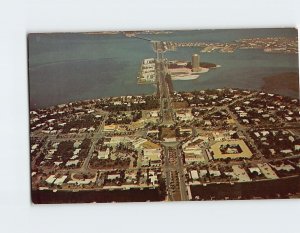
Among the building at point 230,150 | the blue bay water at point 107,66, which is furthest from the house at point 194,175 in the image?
the blue bay water at point 107,66

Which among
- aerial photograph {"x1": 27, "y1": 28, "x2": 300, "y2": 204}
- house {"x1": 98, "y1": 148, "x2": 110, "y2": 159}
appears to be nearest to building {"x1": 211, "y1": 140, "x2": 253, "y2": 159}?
aerial photograph {"x1": 27, "y1": 28, "x2": 300, "y2": 204}

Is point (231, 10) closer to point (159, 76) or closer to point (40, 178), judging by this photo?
point (159, 76)

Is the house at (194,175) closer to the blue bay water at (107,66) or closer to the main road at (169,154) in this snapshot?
the main road at (169,154)

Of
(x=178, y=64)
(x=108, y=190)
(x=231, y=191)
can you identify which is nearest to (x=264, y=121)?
(x=231, y=191)

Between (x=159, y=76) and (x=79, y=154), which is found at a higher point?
(x=159, y=76)

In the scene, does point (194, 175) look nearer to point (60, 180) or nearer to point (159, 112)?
point (159, 112)

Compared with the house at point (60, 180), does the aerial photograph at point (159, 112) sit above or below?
above

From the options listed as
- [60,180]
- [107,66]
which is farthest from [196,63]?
[60,180]
